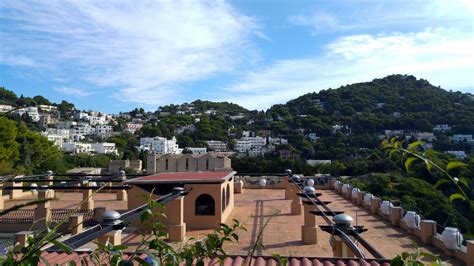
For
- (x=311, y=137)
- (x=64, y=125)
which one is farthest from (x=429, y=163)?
(x=64, y=125)

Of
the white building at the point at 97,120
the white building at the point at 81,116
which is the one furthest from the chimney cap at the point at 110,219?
the white building at the point at 81,116

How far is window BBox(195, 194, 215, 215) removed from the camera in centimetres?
1188

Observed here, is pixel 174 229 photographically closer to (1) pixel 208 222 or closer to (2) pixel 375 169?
(1) pixel 208 222

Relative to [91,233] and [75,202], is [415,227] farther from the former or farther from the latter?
[75,202]

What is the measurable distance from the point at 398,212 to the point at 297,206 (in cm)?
336

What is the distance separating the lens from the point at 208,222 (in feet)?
38.7

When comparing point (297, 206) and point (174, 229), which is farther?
point (297, 206)

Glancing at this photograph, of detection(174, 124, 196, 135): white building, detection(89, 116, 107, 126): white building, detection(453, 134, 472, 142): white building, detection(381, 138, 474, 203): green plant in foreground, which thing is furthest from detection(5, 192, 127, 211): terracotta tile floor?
detection(89, 116, 107, 126): white building

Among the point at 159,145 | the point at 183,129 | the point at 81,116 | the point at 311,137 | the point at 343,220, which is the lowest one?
the point at 159,145

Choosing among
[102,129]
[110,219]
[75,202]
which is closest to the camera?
[110,219]

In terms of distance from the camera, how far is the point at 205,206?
471 inches

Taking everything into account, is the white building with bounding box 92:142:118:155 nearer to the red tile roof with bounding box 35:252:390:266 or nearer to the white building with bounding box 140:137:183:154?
the white building with bounding box 140:137:183:154

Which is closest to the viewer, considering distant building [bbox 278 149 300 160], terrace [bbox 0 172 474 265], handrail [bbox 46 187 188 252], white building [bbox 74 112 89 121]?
handrail [bbox 46 187 188 252]

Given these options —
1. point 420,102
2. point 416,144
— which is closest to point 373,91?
point 420,102
